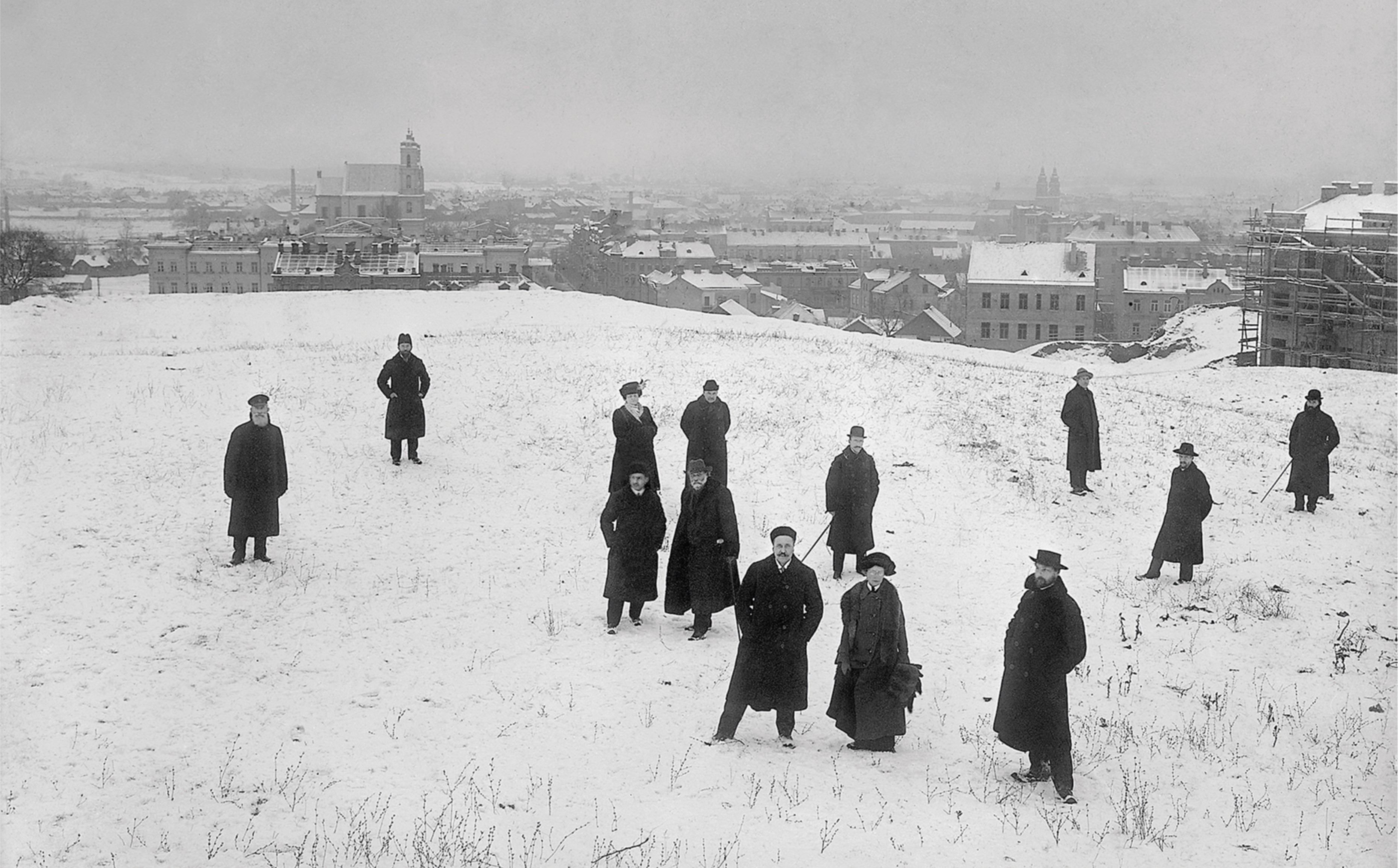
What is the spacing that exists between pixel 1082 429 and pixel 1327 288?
A: 37.6 meters

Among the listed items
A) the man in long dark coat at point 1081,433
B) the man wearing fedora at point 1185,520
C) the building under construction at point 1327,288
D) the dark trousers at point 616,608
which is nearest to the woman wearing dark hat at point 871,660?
the dark trousers at point 616,608

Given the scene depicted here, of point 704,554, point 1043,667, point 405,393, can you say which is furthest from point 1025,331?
point 1043,667

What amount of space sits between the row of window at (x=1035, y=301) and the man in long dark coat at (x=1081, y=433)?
7033 cm

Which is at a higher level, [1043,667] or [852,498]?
[852,498]

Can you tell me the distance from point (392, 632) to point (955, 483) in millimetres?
10640

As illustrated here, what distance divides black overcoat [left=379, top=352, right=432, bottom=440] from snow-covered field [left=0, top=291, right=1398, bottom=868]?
67 cm

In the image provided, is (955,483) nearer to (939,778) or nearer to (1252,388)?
(939,778)

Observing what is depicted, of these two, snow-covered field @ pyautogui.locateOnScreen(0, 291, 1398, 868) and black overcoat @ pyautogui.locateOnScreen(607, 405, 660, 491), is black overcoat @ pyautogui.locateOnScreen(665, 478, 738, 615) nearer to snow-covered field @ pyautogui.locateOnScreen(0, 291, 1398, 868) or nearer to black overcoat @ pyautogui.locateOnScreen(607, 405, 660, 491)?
snow-covered field @ pyautogui.locateOnScreen(0, 291, 1398, 868)

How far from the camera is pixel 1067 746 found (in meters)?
9.31

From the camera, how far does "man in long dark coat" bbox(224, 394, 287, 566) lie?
13.5 meters

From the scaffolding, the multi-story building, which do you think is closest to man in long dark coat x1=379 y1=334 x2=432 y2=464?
the scaffolding

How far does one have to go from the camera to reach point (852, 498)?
570 inches

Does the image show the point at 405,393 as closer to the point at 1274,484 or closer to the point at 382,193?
the point at 1274,484

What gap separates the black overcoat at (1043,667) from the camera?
930cm
